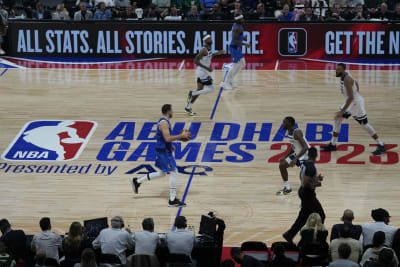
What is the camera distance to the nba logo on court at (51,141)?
52.5ft

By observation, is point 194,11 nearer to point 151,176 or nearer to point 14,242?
point 151,176

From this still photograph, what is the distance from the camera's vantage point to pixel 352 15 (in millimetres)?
24719

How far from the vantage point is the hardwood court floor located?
1312cm

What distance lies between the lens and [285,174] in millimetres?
13570

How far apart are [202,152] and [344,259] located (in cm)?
733

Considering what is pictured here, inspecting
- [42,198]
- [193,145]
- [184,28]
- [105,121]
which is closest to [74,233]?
[42,198]

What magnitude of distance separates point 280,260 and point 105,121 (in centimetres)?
968

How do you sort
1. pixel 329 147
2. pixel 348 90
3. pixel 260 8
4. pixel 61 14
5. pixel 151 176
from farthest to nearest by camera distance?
pixel 61 14, pixel 260 8, pixel 329 147, pixel 348 90, pixel 151 176

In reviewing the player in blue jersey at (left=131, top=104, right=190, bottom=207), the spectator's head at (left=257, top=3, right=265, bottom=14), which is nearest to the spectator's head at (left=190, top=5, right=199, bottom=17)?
the spectator's head at (left=257, top=3, right=265, bottom=14)

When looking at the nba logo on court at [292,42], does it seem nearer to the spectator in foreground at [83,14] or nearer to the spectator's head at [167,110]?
the spectator in foreground at [83,14]

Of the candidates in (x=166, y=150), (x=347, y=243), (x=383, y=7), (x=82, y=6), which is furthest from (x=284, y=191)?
(x=82, y=6)

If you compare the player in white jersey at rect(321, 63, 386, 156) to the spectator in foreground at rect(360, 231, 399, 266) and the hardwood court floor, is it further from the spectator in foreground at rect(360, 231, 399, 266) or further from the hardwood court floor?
the spectator in foreground at rect(360, 231, 399, 266)

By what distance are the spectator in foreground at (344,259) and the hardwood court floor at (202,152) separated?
292cm

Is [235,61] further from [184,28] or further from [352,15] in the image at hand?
[352,15]
